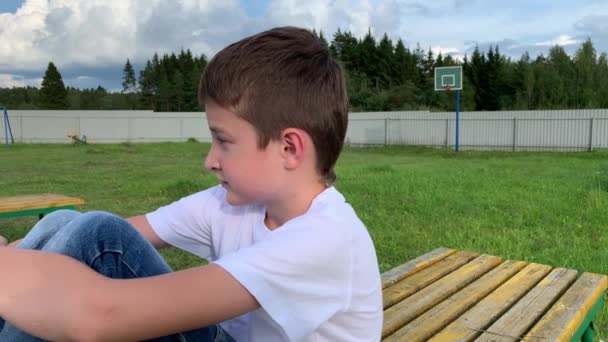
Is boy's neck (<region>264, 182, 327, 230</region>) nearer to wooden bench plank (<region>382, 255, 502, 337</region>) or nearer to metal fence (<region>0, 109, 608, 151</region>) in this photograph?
wooden bench plank (<region>382, 255, 502, 337</region>)

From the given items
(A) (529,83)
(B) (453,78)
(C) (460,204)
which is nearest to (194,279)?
(C) (460,204)

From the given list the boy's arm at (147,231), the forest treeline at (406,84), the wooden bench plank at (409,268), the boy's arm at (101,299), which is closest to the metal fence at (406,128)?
the forest treeline at (406,84)

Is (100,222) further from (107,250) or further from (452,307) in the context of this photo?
(452,307)

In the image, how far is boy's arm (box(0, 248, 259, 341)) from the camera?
931 mm

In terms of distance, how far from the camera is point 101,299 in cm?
94

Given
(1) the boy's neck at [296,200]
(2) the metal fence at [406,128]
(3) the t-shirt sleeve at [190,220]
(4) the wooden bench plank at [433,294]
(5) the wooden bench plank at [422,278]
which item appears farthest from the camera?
(2) the metal fence at [406,128]

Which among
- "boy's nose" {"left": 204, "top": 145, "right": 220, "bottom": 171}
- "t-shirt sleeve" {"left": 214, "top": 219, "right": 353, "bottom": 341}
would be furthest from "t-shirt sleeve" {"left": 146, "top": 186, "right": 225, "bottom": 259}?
"t-shirt sleeve" {"left": 214, "top": 219, "right": 353, "bottom": 341}

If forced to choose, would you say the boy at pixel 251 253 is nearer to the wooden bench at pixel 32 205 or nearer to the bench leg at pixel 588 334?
the bench leg at pixel 588 334

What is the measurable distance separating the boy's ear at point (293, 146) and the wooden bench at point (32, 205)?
3692mm

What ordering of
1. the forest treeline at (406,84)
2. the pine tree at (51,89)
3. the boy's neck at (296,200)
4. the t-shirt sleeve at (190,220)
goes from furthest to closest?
the pine tree at (51,89), the forest treeline at (406,84), the t-shirt sleeve at (190,220), the boy's neck at (296,200)

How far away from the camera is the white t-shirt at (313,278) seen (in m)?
1.00

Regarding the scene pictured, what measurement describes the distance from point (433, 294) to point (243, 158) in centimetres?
124

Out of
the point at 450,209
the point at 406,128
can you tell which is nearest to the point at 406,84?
the point at 406,128

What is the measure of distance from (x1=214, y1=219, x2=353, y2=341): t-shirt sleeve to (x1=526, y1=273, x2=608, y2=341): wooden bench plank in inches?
40.0
